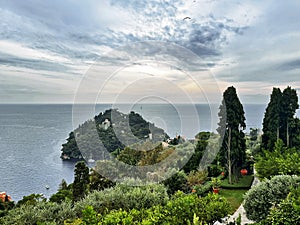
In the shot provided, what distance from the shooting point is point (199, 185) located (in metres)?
12.4

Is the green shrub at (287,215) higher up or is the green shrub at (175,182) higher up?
the green shrub at (287,215)

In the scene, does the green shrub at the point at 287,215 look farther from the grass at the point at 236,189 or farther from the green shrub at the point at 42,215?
the grass at the point at 236,189

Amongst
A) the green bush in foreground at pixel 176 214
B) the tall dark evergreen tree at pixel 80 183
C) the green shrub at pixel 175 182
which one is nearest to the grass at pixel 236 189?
the green shrub at pixel 175 182

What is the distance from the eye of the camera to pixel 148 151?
15.1 meters

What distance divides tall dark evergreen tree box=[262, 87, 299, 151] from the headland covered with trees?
46mm

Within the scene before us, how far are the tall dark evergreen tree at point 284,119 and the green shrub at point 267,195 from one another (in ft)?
21.5

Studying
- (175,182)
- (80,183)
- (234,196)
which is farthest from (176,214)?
(80,183)

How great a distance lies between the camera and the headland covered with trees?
5.68m

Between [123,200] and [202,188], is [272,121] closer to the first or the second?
[202,188]

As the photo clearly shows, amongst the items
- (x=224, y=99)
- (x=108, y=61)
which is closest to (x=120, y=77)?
(x=108, y=61)

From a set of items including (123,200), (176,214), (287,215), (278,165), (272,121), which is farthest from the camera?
(272,121)

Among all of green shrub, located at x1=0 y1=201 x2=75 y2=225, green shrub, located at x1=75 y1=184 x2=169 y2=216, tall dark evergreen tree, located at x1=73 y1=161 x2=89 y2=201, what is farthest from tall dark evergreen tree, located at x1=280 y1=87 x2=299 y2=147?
green shrub, located at x1=0 y1=201 x2=75 y2=225

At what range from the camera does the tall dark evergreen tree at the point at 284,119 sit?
13.6 meters

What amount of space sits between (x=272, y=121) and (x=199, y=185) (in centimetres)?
514
